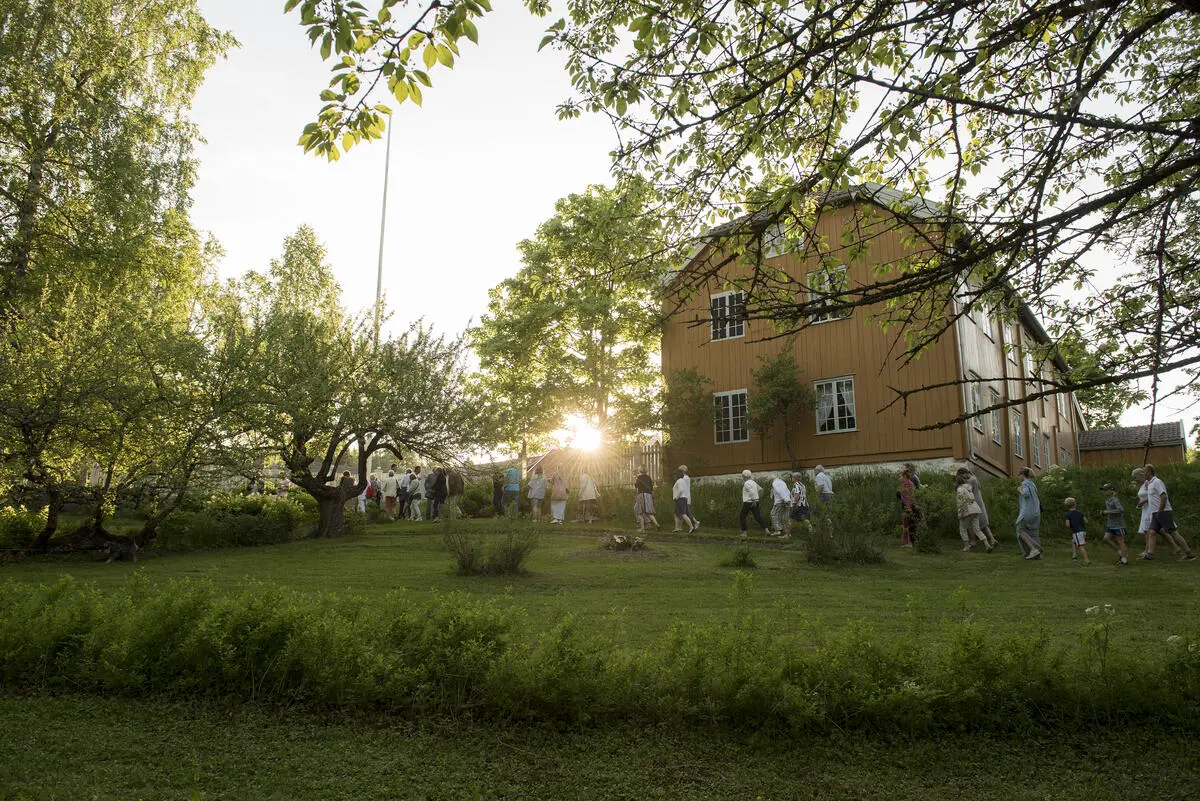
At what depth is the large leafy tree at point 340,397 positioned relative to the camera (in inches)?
704

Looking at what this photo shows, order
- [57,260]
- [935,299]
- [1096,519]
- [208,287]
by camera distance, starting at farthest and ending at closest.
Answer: [208,287] < [57,260] < [1096,519] < [935,299]

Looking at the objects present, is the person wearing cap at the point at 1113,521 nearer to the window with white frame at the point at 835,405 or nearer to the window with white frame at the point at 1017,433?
the window with white frame at the point at 835,405

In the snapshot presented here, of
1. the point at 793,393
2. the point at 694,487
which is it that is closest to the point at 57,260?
the point at 694,487

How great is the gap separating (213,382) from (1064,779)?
1591 centimetres

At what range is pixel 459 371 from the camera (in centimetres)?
2095

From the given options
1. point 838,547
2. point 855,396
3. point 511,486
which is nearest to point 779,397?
point 855,396

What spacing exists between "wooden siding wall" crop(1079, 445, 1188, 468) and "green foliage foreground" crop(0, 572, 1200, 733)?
1246 inches

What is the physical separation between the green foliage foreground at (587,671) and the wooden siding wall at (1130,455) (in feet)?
104

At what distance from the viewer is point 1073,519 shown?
1524 centimetres

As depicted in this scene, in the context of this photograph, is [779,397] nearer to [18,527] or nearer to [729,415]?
[729,415]

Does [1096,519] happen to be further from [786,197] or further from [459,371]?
[786,197]

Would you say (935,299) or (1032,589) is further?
(1032,589)

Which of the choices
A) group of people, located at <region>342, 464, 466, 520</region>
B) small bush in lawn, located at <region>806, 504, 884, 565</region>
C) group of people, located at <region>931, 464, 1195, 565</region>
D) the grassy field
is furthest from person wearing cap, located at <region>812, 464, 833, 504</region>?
the grassy field

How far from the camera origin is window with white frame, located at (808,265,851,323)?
466 cm
